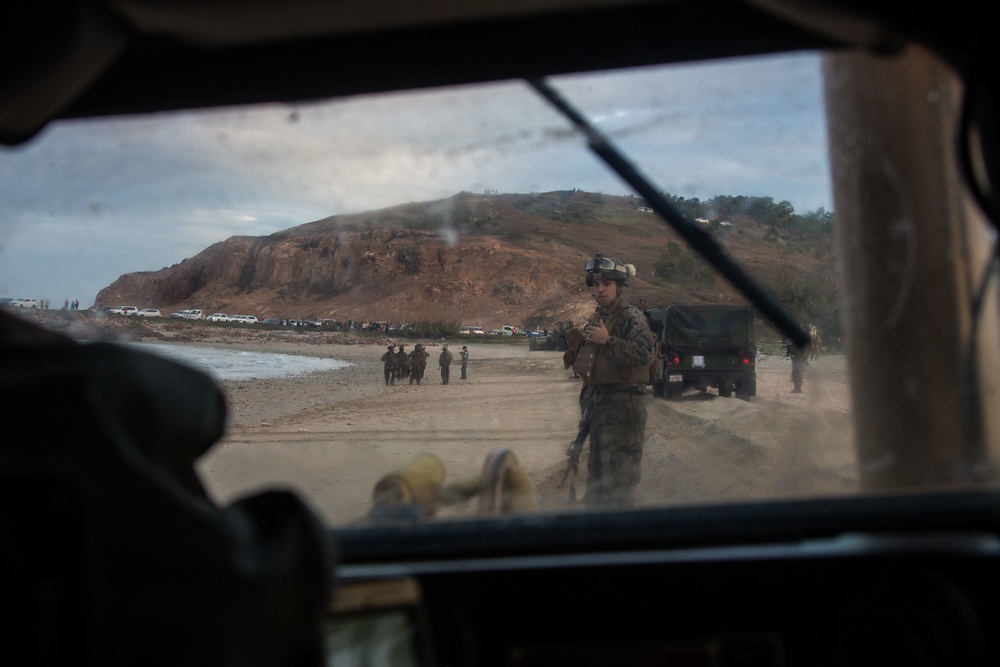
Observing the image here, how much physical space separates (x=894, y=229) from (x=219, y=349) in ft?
6.45

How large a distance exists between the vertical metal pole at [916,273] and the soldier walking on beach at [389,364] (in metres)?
1.98

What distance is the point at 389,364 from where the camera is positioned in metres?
3.60

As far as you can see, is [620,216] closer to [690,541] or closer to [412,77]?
[412,77]

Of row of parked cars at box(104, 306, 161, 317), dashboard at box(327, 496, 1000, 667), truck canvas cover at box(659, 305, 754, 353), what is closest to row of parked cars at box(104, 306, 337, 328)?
row of parked cars at box(104, 306, 161, 317)

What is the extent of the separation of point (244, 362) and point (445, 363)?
1408 millimetres

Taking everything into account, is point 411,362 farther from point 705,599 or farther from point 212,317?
point 705,599

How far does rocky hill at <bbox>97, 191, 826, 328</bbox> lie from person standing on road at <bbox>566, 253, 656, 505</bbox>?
2.47 metres

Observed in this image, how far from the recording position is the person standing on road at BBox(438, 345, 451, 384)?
3.70 meters

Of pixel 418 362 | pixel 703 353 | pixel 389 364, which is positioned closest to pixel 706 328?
pixel 703 353

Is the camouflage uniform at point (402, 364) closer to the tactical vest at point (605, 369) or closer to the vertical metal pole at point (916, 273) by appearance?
the tactical vest at point (605, 369)

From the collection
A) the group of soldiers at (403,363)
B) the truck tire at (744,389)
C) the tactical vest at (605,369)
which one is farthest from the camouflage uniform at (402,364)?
the truck tire at (744,389)

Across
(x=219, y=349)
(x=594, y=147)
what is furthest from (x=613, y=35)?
(x=219, y=349)

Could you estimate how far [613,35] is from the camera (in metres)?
1.55

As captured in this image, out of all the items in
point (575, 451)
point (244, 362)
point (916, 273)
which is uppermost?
point (916, 273)
